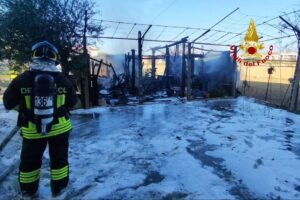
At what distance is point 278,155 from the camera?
4723 millimetres

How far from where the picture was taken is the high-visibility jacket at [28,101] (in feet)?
9.14

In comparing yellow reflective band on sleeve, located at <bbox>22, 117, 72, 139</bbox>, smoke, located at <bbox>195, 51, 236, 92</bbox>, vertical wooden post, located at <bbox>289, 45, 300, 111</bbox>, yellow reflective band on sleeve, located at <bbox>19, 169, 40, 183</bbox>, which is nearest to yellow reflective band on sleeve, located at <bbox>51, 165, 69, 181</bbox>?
yellow reflective band on sleeve, located at <bbox>19, 169, 40, 183</bbox>

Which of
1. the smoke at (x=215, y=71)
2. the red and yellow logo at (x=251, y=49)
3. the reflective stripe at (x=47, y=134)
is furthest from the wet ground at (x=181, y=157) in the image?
the smoke at (x=215, y=71)

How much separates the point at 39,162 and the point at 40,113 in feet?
2.03

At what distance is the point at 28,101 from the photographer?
9.22 ft

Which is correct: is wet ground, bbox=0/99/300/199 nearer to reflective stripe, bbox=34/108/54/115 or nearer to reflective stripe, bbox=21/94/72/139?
reflective stripe, bbox=21/94/72/139

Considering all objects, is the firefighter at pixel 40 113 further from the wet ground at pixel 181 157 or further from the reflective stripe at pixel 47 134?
the wet ground at pixel 181 157

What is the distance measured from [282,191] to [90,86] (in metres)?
7.80

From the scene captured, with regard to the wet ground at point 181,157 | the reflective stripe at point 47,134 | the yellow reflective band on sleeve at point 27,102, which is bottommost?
the wet ground at point 181,157

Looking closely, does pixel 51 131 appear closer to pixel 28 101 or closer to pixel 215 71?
pixel 28 101

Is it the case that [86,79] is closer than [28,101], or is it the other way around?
[28,101]

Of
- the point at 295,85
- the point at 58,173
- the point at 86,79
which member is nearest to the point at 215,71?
the point at 295,85

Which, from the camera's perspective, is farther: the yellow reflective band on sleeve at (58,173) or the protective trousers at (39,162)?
the yellow reflective band on sleeve at (58,173)

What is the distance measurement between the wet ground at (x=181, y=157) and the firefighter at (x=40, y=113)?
40 centimetres
